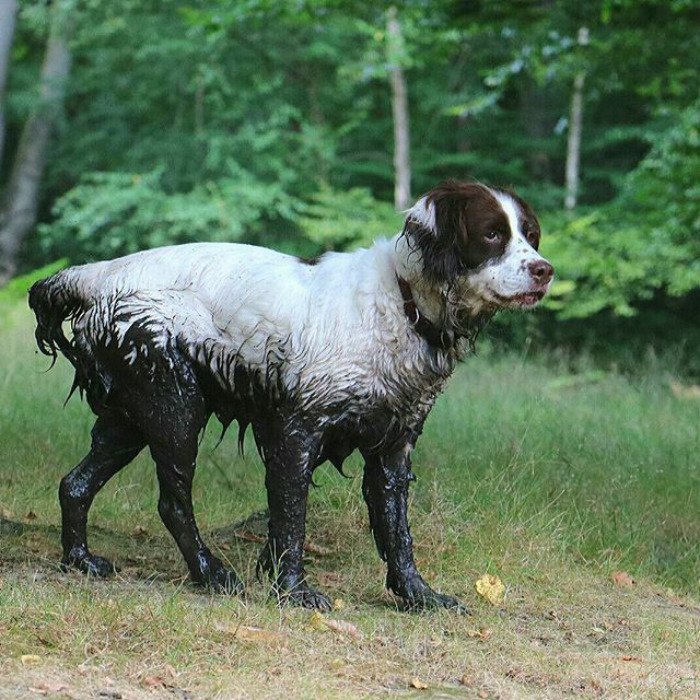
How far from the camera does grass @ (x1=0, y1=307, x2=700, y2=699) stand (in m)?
4.27

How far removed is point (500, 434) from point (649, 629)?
2.89 metres

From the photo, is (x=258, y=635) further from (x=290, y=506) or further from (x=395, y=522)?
(x=395, y=522)

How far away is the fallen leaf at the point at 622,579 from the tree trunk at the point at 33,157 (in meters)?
18.7

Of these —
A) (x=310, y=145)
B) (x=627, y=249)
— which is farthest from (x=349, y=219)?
(x=627, y=249)

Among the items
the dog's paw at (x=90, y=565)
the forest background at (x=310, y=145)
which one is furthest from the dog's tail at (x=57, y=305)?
the forest background at (x=310, y=145)

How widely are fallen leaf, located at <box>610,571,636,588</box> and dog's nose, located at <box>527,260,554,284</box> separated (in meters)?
2.11

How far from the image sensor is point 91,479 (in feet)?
18.8

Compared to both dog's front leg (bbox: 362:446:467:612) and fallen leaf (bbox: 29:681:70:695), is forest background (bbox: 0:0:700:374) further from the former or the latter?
fallen leaf (bbox: 29:681:70:695)

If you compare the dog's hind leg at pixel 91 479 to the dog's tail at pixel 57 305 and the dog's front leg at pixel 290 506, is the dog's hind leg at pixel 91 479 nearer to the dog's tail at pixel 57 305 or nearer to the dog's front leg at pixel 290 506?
the dog's tail at pixel 57 305

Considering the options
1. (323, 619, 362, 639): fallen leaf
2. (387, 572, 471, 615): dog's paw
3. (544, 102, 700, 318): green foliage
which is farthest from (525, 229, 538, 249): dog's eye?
(544, 102, 700, 318): green foliage

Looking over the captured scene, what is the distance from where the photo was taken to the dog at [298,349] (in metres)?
5.08

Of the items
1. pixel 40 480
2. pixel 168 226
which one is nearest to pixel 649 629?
pixel 40 480

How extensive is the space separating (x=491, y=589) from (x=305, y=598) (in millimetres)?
1019

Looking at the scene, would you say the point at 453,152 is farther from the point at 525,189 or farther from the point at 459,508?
the point at 459,508
